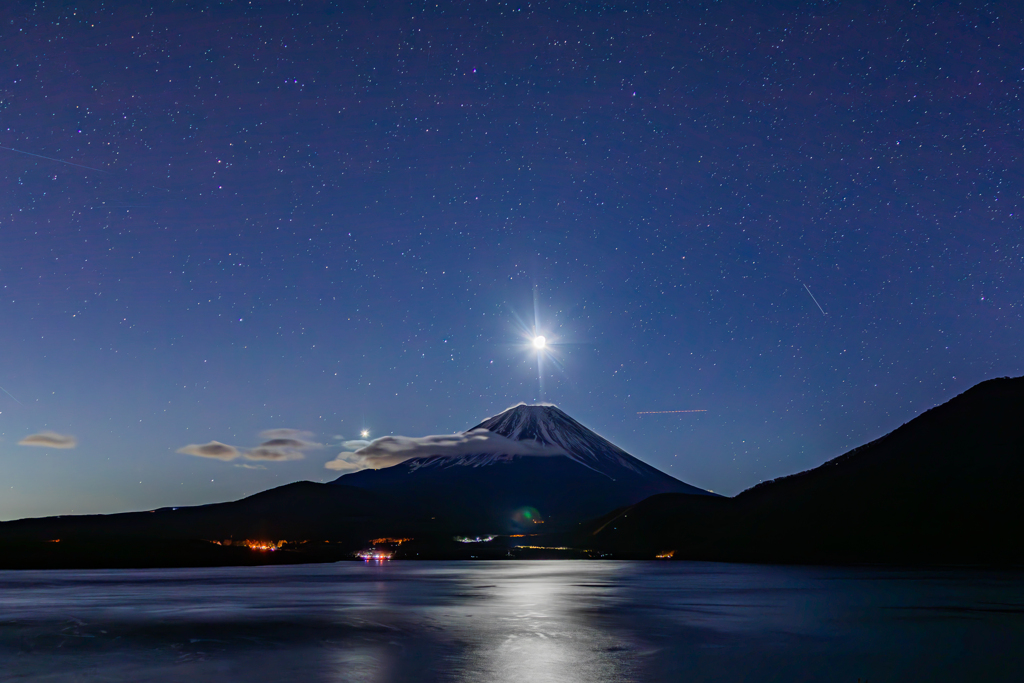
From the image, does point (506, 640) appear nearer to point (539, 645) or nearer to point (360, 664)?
point (539, 645)

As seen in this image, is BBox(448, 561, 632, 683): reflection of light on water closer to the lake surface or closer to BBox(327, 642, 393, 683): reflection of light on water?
the lake surface

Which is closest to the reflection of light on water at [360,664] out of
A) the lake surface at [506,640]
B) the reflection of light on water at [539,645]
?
the lake surface at [506,640]

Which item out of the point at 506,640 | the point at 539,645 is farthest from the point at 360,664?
the point at 506,640

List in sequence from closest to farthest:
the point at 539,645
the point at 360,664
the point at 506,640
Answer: the point at 360,664 < the point at 539,645 < the point at 506,640

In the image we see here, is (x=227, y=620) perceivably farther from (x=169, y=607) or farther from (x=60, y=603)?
(x=60, y=603)

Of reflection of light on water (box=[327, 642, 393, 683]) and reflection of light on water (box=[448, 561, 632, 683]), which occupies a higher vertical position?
reflection of light on water (box=[327, 642, 393, 683])

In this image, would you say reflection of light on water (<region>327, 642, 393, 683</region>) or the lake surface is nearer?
reflection of light on water (<region>327, 642, 393, 683</region>)

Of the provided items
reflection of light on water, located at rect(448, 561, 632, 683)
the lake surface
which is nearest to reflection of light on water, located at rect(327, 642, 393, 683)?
the lake surface

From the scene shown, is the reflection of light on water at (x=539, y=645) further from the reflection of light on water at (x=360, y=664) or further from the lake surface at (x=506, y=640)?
the reflection of light on water at (x=360, y=664)

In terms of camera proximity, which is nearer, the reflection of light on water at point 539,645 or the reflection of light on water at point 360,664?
the reflection of light on water at point 360,664

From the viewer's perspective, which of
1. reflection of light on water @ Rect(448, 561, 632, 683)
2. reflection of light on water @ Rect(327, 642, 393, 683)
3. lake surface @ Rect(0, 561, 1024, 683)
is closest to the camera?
reflection of light on water @ Rect(327, 642, 393, 683)

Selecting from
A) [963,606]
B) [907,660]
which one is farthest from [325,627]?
[963,606]

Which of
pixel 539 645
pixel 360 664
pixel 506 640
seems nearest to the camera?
pixel 360 664

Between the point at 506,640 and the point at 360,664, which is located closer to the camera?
the point at 360,664
